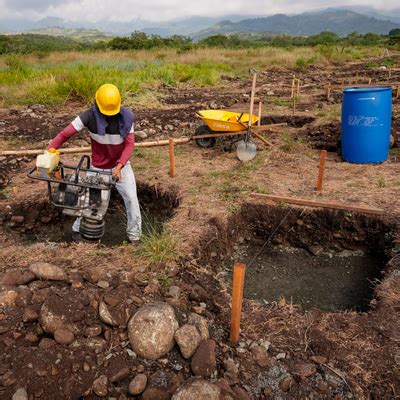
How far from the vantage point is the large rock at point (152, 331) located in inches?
93.2

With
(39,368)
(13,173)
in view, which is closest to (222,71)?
(13,173)

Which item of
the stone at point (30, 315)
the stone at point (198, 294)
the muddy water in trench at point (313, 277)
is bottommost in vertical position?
the muddy water in trench at point (313, 277)

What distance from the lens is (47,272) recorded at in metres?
2.87

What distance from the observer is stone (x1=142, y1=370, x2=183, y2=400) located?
213 cm

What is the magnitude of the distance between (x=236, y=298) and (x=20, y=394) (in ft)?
4.40

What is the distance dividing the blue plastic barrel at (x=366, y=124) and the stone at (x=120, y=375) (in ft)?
15.7

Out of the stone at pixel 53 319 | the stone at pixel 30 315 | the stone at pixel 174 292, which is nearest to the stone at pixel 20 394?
the stone at pixel 53 319

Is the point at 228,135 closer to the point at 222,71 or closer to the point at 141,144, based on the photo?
the point at 141,144

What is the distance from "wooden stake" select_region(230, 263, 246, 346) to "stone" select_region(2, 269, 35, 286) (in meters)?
1.56

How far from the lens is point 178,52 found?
73.6ft

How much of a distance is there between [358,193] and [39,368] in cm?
396

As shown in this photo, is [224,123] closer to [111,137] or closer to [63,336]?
[111,137]

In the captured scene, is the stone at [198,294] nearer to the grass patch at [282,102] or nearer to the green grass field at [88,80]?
the green grass field at [88,80]

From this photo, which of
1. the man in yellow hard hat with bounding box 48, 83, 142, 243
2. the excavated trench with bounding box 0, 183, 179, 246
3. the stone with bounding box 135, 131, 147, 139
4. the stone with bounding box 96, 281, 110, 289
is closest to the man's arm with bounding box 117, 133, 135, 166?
the man in yellow hard hat with bounding box 48, 83, 142, 243
